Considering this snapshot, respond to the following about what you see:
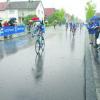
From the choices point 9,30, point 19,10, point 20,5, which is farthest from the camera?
point 20,5

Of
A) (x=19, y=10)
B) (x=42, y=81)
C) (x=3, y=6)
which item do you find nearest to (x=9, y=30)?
(x=42, y=81)

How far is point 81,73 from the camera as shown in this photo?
1009cm

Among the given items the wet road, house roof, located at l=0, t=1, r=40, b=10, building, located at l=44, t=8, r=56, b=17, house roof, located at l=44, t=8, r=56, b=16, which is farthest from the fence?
house roof, located at l=44, t=8, r=56, b=16

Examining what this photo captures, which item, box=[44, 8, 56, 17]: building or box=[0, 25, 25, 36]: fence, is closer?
box=[0, 25, 25, 36]: fence

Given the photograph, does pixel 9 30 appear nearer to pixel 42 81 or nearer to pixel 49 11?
pixel 42 81

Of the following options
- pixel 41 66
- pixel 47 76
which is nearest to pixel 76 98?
pixel 47 76

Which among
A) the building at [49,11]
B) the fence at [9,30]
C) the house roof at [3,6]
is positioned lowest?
the fence at [9,30]

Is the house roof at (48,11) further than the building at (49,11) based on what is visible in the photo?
Yes

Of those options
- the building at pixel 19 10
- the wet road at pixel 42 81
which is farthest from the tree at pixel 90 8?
the wet road at pixel 42 81

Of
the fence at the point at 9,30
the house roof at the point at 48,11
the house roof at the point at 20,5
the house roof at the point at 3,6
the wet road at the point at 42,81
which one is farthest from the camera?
the house roof at the point at 48,11

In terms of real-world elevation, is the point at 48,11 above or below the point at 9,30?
above

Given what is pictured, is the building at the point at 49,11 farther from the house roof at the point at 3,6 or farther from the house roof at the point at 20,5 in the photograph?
the house roof at the point at 3,6

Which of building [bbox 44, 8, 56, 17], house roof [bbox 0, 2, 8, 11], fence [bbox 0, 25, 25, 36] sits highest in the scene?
house roof [bbox 0, 2, 8, 11]

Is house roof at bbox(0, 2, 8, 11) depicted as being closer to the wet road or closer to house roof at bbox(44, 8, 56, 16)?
house roof at bbox(44, 8, 56, 16)
